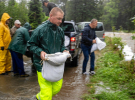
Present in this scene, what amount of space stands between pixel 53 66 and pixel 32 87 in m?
2.17

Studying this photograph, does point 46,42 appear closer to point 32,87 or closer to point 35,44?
point 35,44

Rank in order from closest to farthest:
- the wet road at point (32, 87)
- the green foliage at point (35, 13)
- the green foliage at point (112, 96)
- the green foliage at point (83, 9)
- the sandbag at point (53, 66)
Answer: the sandbag at point (53, 66) < the green foliage at point (112, 96) < the wet road at point (32, 87) < the green foliage at point (35, 13) < the green foliage at point (83, 9)

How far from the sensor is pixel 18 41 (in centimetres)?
497

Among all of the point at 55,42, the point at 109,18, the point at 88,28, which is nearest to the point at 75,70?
the point at 88,28

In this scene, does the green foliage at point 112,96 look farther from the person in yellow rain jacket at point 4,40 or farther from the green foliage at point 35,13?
the green foliage at point 35,13

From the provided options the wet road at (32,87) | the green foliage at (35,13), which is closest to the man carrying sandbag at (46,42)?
the wet road at (32,87)

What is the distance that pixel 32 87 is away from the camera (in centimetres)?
416

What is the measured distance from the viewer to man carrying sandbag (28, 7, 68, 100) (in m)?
2.38

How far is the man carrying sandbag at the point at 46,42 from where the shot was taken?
238cm

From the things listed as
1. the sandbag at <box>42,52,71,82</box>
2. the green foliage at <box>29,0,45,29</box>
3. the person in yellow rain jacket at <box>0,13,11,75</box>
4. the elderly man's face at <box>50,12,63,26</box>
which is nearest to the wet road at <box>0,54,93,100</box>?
the person in yellow rain jacket at <box>0,13,11,75</box>

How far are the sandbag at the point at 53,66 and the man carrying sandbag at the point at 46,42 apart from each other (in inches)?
6.5

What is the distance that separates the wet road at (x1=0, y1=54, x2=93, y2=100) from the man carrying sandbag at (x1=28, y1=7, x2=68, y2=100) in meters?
1.28

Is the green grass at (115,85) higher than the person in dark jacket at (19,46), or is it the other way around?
the person in dark jacket at (19,46)

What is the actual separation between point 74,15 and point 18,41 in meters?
35.9
